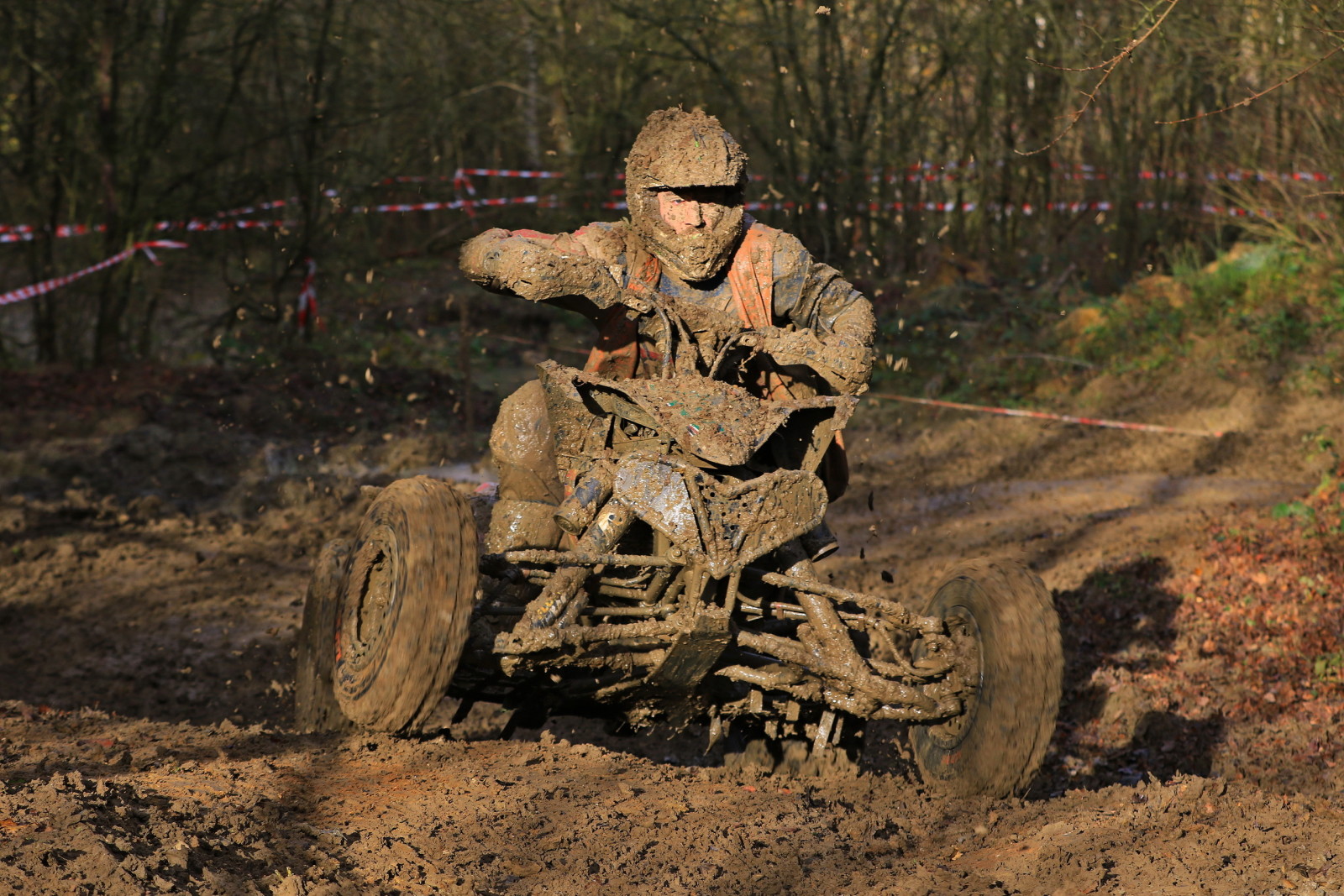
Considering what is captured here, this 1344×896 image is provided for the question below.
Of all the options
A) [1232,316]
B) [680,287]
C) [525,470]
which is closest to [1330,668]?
[680,287]

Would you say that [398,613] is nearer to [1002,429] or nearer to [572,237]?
[572,237]

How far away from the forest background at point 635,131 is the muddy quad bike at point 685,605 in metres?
7.41

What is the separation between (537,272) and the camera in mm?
4711

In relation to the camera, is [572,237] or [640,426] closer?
[640,426]

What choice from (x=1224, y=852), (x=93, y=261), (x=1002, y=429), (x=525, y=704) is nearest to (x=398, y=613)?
(x=525, y=704)

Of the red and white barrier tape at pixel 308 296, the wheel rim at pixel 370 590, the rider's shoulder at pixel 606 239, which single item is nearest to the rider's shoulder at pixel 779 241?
the rider's shoulder at pixel 606 239

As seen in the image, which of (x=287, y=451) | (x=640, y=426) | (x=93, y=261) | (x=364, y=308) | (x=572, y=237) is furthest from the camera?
(x=364, y=308)

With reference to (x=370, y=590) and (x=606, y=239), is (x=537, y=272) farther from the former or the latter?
(x=370, y=590)

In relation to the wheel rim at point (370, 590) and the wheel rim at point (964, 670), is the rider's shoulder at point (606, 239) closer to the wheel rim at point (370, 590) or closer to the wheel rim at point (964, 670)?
the wheel rim at point (370, 590)

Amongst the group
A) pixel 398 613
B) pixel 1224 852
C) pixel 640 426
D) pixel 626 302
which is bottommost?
pixel 1224 852

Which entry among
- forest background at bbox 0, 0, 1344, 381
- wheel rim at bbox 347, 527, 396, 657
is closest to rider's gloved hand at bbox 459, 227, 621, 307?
wheel rim at bbox 347, 527, 396, 657

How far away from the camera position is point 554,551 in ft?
14.5

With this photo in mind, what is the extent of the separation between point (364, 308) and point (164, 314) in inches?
118

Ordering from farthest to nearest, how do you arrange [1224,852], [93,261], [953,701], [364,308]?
[364,308]
[93,261]
[953,701]
[1224,852]
